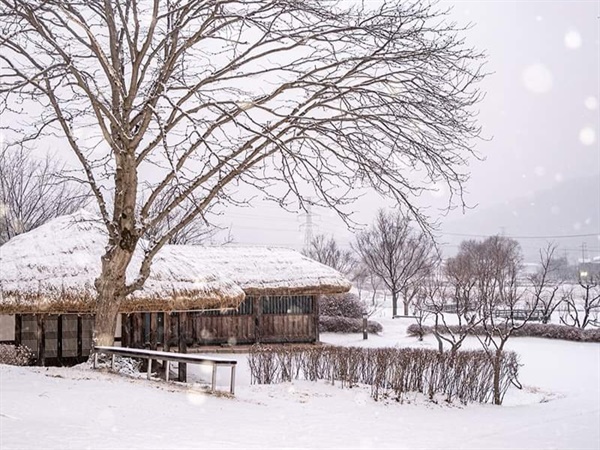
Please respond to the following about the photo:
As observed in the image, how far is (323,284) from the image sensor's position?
22.8m

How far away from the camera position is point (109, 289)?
1178 centimetres

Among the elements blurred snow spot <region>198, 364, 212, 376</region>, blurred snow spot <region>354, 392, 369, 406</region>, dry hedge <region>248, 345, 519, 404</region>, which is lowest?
blurred snow spot <region>198, 364, 212, 376</region>

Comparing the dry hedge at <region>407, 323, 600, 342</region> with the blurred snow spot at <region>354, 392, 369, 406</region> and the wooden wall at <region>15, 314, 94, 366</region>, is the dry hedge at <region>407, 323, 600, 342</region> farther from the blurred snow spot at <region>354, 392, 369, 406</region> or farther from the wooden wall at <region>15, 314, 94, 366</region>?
the wooden wall at <region>15, 314, 94, 366</region>

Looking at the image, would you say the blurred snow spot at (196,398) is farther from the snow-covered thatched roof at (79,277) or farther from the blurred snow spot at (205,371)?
the blurred snow spot at (205,371)

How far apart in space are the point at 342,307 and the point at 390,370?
18208 mm

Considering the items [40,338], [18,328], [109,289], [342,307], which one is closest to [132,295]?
[40,338]

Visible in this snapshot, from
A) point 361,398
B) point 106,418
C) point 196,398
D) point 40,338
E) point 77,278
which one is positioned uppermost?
point 77,278

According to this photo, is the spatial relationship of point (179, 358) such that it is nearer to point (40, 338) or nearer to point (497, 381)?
point (40, 338)

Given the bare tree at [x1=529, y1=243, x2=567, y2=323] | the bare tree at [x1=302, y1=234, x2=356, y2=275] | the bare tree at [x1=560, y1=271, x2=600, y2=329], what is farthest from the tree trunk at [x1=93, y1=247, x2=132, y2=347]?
the bare tree at [x1=302, y1=234, x2=356, y2=275]

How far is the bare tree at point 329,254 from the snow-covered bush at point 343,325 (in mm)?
17417

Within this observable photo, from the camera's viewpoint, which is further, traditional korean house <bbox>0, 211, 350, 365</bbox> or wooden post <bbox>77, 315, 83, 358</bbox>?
wooden post <bbox>77, 315, 83, 358</bbox>

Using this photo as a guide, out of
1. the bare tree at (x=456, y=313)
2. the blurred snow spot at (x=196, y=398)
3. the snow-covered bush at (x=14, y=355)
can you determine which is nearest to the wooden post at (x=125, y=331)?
the snow-covered bush at (x=14, y=355)

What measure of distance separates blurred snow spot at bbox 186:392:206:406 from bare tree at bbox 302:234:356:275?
36.3 metres

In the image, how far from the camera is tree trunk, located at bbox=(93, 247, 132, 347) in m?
11.6
